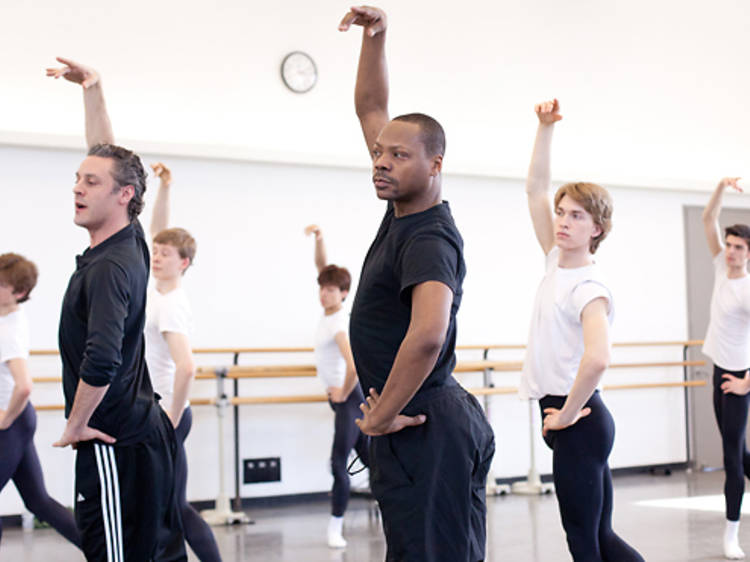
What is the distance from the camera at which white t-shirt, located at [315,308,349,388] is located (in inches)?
197

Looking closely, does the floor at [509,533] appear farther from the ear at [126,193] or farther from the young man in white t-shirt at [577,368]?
the ear at [126,193]

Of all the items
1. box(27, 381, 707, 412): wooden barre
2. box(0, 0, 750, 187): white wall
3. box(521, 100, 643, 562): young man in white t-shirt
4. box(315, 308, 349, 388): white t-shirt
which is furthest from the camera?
box(0, 0, 750, 187): white wall

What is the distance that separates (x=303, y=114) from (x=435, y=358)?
509 centimetres

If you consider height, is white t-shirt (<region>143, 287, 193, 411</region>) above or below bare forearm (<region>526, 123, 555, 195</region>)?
below

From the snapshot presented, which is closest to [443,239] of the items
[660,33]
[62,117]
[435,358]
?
[435,358]

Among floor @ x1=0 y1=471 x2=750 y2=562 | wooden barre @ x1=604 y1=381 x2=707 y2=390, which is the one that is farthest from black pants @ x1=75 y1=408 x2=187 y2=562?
wooden barre @ x1=604 y1=381 x2=707 y2=390

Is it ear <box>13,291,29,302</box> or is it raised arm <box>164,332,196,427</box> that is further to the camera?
ear <box>13,291,29,302</box>

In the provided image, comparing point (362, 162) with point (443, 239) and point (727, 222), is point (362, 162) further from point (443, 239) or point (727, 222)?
point (443, 239)

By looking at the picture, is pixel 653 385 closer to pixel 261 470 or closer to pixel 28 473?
pixel 261 470

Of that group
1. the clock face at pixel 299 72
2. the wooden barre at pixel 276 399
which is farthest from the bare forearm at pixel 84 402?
the clock face at pixel 299 72

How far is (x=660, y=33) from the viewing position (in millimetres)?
8023

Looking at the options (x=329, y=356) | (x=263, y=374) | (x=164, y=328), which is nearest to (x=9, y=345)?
(x=164, y=328)

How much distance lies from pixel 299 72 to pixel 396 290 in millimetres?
5008

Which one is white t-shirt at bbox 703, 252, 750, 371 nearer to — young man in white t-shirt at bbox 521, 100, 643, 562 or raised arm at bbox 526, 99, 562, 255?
raised arm at bbox 526, 99, 562, 255
